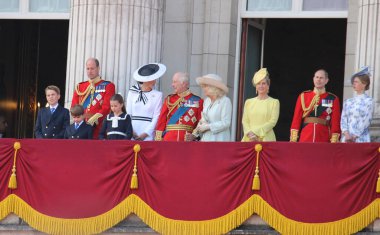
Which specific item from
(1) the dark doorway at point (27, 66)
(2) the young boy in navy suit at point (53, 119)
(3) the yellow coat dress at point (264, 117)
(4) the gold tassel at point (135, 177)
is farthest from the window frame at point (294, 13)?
(1) the dark doorway at point (27, 66)

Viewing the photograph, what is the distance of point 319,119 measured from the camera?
66.6 feet

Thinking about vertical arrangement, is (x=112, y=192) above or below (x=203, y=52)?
below

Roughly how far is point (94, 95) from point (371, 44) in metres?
4.22

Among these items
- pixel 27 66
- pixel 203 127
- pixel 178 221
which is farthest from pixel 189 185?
pixel 27 66

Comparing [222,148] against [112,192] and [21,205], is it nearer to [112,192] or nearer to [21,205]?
[112,192]

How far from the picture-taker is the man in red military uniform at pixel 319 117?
20250mm

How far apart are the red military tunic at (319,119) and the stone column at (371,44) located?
105 cm

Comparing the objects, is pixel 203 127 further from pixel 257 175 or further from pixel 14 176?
pixel 14 176

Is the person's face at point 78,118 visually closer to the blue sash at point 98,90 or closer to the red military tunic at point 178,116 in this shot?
the blue sash at point 98,90

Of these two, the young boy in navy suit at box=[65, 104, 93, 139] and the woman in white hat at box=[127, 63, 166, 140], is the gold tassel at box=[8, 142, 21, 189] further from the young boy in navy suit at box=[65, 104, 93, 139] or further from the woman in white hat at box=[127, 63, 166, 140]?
the woman in white hat at box=[127, 63, 166, 140]

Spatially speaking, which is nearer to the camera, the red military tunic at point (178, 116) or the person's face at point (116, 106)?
the person's face at point (116, 106)

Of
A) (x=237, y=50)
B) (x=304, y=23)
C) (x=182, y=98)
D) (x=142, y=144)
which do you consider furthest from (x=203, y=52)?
(x=304, y=23)

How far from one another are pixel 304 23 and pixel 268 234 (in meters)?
12.7

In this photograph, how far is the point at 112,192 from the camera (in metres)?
19.6
